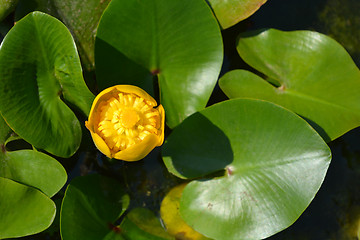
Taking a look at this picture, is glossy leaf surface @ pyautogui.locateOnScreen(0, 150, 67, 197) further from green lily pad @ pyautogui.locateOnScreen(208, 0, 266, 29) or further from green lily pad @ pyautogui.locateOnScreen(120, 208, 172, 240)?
green lily pad @ pyautogui.locateOnScreen(208, 0, 266, 29)

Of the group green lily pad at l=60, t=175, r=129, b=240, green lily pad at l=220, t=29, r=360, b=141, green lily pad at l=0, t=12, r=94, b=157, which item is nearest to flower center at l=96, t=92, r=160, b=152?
green lily pad at l=0, t=12, r=94, b=157

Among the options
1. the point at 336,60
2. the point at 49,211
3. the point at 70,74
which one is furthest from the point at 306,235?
the point at 70,74

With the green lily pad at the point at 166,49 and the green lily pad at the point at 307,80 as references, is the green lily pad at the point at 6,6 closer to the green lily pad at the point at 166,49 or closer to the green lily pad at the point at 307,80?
the green lily pad at the point at 166,49

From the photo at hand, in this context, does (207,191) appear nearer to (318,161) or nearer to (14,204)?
(318,161)

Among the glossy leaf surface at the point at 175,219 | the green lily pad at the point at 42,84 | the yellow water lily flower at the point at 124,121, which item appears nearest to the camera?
the yellow water lily flower at the point at 124,121

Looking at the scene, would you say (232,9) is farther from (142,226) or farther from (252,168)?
(142,226)

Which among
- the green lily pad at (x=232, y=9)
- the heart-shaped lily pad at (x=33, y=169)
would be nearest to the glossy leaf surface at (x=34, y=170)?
the heart-shaped lily pad at (x=33, y=169)

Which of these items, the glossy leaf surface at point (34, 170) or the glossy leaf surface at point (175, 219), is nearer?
the glossy leaf surface at point (34, 170)
